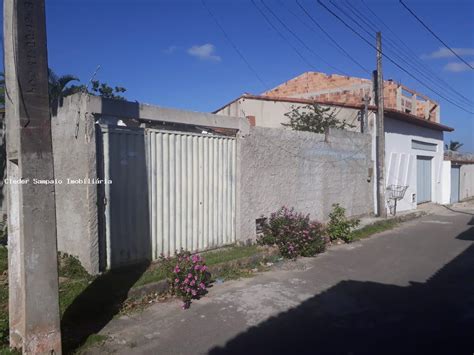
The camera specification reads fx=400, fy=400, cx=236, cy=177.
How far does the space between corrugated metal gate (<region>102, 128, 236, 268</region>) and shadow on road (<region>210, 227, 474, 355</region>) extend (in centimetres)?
268

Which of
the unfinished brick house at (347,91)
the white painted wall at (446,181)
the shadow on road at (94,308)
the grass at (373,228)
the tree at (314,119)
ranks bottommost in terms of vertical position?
the grass at (373,228)

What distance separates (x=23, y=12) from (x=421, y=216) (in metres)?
15.2

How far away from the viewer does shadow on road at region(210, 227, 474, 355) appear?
393 cm

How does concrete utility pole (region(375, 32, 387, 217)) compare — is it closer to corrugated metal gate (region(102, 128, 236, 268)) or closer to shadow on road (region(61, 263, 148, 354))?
corrugated metal gate (region(102, 128, 236, 268))

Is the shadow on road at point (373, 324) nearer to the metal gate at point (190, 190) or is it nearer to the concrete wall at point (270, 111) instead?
the metal gate at point (190, 190)

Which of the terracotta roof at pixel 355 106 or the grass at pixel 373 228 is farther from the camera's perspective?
the terracotta roof at pixel 355 106

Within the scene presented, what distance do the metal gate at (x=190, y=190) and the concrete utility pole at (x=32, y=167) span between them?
3095mm

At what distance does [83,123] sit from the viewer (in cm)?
568

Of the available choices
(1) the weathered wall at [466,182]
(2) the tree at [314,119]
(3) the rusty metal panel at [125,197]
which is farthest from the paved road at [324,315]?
(1) the weathered wall at [466,182]

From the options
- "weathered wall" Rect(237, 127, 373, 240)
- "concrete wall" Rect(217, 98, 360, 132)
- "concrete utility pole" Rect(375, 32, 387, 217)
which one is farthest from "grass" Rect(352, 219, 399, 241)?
"concrete wall" Rect(217, 98, 360, 132)

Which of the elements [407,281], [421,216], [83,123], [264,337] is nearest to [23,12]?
[83,123]

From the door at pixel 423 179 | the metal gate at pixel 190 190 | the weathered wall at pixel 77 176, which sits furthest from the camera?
the door at pixel 423 179

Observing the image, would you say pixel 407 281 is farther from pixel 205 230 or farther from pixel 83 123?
pixel 83 123

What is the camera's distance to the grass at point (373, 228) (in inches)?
421
